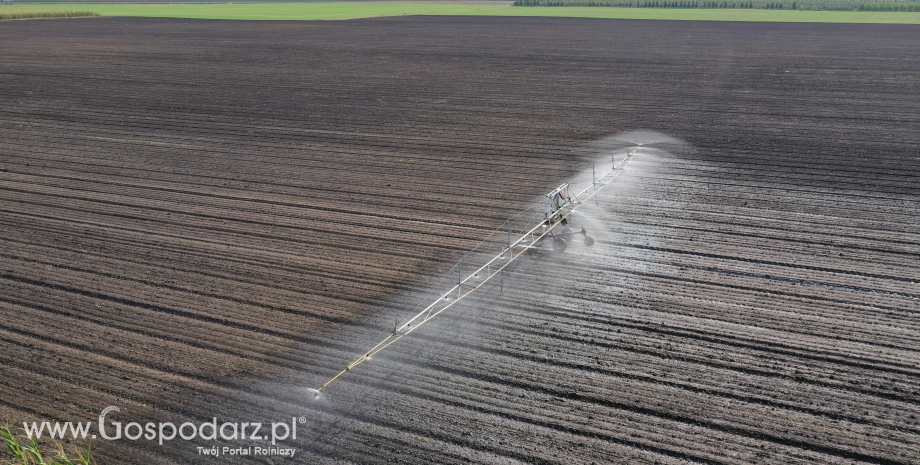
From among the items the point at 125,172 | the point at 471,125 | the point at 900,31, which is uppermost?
the point at 900,31

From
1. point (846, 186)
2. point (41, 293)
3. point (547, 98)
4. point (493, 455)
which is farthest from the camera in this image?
point (547, 98)

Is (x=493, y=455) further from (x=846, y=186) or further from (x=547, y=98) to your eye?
(x=547, y=98)

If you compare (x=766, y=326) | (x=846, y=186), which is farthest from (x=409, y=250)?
(x=846, y=186)

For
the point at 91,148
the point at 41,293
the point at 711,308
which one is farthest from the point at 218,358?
the point at 91,148

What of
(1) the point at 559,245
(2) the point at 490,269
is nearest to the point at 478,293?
(2) the point at 490,269

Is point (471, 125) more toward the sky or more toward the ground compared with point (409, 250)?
more toward the sky

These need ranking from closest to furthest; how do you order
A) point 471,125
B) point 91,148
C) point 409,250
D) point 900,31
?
point 409,250 → point 91,148 → point 471,125 → point 900,31

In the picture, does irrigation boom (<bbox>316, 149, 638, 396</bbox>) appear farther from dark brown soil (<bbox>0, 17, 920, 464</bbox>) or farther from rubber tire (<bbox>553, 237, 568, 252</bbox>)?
dark brown soil (<bbox>0, 17, 920, 464</bbox>)

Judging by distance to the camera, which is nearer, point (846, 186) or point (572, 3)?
point (846, 186)

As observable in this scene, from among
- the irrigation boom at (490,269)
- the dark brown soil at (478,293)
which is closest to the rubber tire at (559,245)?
the irrigation boom at (490,269)

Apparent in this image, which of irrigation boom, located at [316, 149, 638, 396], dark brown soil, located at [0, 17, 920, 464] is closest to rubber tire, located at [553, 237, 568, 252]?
irrigation boom, located at [316, 149, 638, 396]
